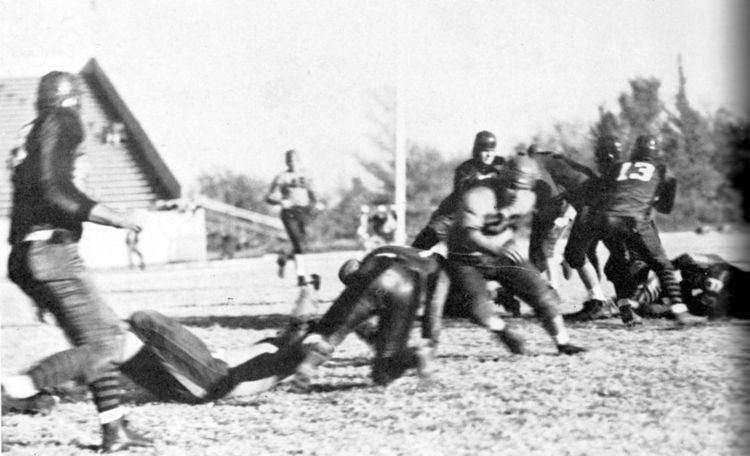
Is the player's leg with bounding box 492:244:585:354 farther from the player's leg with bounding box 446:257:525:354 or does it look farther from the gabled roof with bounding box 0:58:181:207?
the gabled roof with bounding box 0:58:181:207

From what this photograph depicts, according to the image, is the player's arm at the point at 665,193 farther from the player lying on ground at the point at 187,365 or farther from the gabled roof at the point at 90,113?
the gabled roof at the point at 90,113

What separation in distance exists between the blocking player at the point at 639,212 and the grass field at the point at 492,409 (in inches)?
8.9

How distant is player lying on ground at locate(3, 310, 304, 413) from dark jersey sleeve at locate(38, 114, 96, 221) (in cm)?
55

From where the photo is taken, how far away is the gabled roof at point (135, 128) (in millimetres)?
10008

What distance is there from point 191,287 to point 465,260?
616 cm

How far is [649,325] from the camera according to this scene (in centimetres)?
491

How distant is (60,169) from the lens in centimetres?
279

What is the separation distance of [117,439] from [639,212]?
3.14m

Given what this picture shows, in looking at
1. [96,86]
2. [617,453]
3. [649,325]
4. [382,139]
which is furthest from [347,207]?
[617,453]

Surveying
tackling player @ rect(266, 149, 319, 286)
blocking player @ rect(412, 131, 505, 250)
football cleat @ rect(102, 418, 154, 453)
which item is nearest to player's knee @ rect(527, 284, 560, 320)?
blocking player @ rect(412, 131, 505, 250)

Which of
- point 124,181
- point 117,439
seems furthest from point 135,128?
point 117,439

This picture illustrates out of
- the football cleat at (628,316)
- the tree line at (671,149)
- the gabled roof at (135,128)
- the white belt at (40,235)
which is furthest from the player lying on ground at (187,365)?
the gabled roof at (135,128)

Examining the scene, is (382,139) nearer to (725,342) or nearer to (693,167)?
(693,167)

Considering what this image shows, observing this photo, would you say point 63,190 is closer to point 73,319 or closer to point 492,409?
point 73,319
